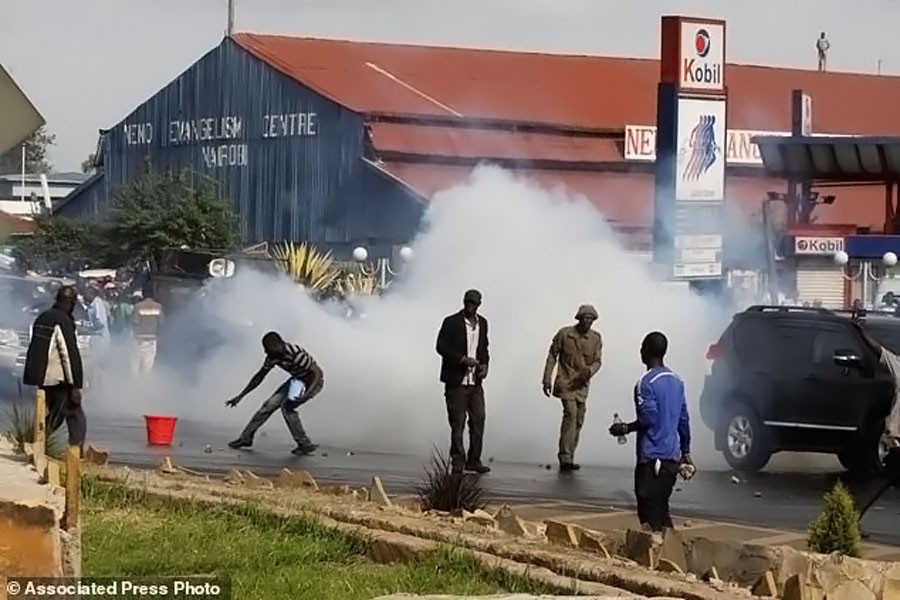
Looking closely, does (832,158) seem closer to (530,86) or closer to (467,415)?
(530,86)

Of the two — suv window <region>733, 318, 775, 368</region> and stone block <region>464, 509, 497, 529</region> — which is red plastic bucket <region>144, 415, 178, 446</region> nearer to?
suv window <region>733, 318, 775, 368</region>

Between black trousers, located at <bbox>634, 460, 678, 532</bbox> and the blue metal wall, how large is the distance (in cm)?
3295

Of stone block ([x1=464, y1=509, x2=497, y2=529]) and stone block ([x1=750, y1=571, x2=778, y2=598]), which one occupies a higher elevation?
stone block ([x1=464, y1=509, x2=497, y2=529])

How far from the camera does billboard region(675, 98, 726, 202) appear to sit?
1151 inches

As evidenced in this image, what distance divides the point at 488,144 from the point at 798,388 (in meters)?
24.1

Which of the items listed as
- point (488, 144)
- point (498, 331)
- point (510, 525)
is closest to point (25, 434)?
point (510, 525)

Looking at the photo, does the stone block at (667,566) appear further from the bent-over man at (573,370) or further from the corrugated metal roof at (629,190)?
the corrugated metal roof at (629,190)

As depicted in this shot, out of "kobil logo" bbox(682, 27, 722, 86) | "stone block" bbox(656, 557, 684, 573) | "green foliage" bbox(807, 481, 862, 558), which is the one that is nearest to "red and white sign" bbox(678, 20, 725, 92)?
"kobil logo" bbox(682, 27, 722, 86)

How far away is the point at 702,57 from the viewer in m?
29.5

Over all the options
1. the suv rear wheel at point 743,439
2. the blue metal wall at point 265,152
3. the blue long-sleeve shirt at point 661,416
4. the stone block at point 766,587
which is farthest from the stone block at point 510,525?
the blue metal wall at point 265,152

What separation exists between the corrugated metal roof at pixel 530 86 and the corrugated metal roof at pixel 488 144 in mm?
596

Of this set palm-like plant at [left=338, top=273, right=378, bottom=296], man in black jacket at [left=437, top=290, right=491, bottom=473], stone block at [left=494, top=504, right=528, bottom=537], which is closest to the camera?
stone block at [left=494, top=504, right=528, bottom=537]

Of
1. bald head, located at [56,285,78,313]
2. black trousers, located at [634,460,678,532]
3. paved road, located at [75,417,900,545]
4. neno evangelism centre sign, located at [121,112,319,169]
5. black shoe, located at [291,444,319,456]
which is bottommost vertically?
paved road, located at [75,417,900,545]

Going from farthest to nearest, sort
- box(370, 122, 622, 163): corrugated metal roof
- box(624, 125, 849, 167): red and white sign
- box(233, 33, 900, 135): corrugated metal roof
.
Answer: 1. box(233, 33, 900, 135): corrugated metal roof
2. box(624, 125, 849, 167): red and white sign
3. box(370, 122, 622, 163): corrugated metal roof
